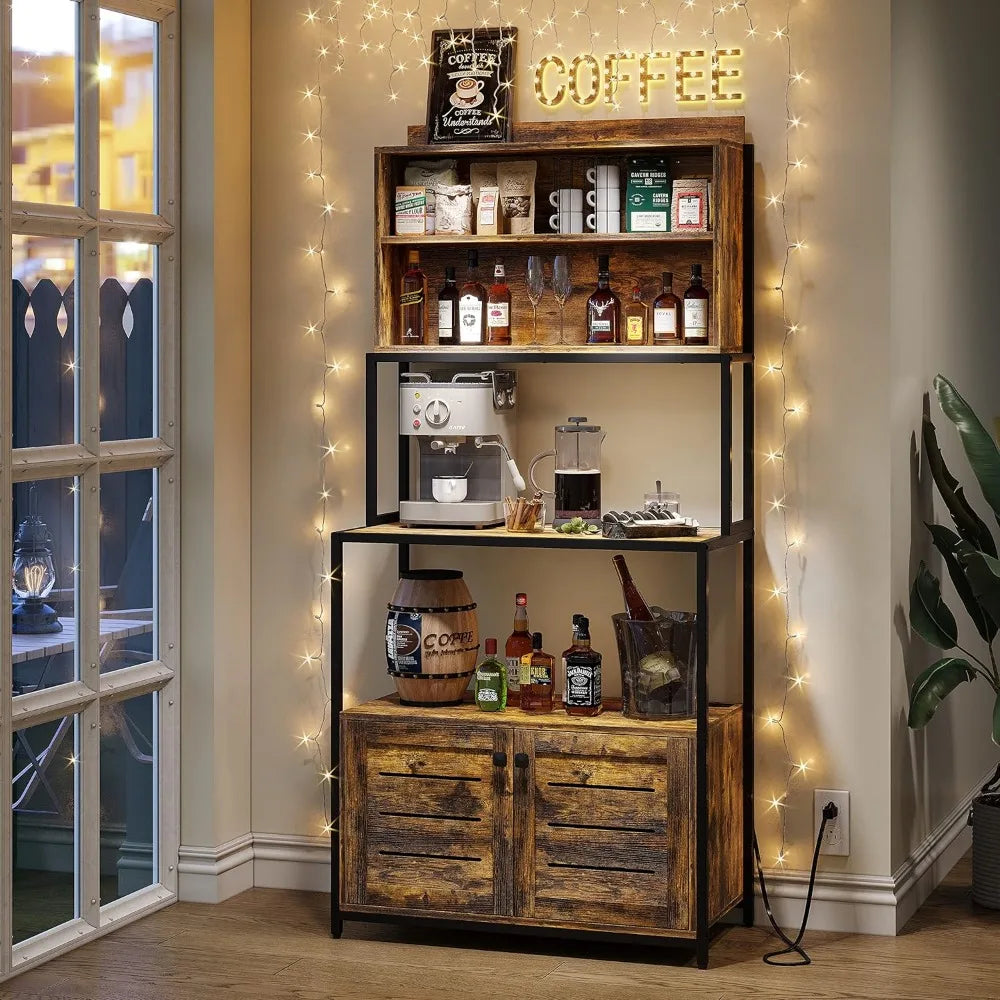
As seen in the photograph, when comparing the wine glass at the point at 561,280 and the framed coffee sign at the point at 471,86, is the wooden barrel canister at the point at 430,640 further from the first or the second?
the framed coffee sign at the point at 471,86

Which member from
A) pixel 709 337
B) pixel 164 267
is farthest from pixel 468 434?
pixel 164 267

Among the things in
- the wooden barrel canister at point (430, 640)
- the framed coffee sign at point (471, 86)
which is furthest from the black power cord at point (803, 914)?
the framed coffee sign at point (471, 86)

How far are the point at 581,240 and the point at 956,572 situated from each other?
1.33m

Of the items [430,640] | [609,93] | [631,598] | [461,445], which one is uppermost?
[609,93]

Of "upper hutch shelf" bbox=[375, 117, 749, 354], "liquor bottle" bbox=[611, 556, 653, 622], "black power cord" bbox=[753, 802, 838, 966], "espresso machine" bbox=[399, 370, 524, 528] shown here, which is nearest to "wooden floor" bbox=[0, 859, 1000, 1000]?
"black power cord" bbox=[753, 802, 838, 966]

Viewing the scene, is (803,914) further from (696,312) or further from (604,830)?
(696,312)

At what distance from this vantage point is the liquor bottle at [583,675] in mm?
3834

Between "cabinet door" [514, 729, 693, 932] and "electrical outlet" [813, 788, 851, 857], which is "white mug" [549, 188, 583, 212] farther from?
"electrical outlet" [813, 788, 851, 857]

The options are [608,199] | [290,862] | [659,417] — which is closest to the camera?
[608,199]

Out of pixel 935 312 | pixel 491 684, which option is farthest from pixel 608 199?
pixel 491 684

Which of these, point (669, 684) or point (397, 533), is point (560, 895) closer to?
point (669, 684)

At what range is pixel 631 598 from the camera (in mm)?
3854

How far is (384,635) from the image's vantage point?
4316 mm

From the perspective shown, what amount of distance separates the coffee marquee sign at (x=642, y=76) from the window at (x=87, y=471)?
973mm
